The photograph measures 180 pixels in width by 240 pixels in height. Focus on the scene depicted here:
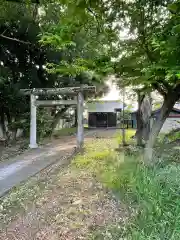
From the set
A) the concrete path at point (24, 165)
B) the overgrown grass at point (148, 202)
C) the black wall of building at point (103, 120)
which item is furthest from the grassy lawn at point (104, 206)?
the black wall of building at point (103, 120)

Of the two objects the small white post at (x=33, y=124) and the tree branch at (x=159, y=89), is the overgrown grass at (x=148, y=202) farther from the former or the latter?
the small white post at (x=33, y=124)

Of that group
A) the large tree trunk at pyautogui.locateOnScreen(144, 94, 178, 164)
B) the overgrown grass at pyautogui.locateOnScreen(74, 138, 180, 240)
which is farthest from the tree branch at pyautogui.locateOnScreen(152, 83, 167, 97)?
the overgrown grass at pyautogui.locateOnScreen(74, 138, 180, 240)

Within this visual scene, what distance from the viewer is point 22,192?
548 cm

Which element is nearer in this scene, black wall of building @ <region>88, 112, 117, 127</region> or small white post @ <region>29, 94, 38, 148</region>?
small white post @ <region>29, 94, 38, 148</region>

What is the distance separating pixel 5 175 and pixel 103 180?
2.74 m

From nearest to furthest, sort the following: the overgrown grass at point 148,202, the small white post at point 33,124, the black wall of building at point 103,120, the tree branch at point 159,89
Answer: the overgrown grass at point 148,202
the tree branch at point 159,89
the small white post at point 33,124
the black wall of building at point 103,120

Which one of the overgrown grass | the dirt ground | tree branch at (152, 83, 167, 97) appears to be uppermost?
tree branch at (152, 83, 167, 97)

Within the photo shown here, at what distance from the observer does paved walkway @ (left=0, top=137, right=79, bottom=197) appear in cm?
642

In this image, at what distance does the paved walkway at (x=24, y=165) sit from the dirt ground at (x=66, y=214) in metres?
1.18

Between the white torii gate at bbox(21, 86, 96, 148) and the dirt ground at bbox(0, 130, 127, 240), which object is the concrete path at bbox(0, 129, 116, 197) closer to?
the white torii gate at bbox(21, 86, 96, 148)

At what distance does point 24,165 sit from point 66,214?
4413mm

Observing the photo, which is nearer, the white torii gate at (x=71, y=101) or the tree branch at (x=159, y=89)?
the tree branch at (x=159, y=89)

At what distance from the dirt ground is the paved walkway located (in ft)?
3.86

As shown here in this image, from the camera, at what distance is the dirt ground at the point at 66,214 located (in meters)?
3.72
